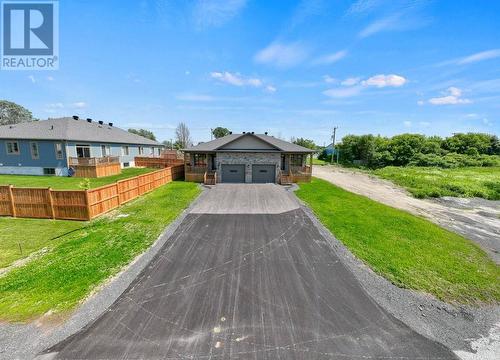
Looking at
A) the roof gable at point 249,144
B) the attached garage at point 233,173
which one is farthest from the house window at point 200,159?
the roof gable at point 249,144

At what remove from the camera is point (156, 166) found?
31.8m

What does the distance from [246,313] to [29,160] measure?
29.6m

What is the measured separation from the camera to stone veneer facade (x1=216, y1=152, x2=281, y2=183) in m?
21.5

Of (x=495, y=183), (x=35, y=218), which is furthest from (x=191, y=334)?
(x=495, y=183)

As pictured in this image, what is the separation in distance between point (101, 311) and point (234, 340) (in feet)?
10.7

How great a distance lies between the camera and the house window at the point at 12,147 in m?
22.5

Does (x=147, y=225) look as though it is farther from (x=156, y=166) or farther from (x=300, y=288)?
(x=156, y=166)

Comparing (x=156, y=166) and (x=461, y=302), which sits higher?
(x=156, y=166)

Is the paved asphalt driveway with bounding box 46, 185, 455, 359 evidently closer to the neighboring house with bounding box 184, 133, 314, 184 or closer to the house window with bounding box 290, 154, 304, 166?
the neighboring house with bounding box 184, 133, 314, 184

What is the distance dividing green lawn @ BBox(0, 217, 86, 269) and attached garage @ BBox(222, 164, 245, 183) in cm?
1300

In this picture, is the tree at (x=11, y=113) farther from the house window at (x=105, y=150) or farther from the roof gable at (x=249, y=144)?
the roof gable at (x=249, y=144)

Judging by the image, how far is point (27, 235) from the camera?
9.01m

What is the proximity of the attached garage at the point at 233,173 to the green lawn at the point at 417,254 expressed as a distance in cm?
1023

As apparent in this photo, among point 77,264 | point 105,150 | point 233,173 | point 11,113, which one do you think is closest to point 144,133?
point 11,113
